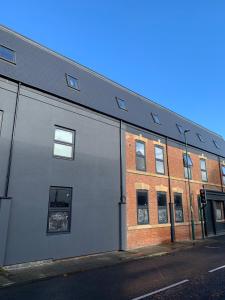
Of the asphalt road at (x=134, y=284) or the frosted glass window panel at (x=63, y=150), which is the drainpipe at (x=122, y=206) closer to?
the frosted glass window panel at (x=63, y=150)

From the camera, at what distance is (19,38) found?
13.1 meters

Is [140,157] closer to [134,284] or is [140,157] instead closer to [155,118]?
[155,118]

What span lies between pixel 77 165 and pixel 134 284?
6.60m

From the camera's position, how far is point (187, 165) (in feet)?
66.5

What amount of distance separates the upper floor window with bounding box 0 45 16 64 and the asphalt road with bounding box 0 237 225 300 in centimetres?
910

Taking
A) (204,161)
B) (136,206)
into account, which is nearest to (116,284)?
(136,206)

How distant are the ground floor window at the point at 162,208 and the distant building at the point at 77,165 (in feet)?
0.21

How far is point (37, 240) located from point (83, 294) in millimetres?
4589

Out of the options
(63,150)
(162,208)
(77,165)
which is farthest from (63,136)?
(162,208)

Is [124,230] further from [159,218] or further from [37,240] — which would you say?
[37,240]

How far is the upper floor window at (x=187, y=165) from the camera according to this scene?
20261mm

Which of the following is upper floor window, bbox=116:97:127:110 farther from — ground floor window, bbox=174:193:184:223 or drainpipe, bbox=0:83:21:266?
drainpipe, bbox=0:83:21:266

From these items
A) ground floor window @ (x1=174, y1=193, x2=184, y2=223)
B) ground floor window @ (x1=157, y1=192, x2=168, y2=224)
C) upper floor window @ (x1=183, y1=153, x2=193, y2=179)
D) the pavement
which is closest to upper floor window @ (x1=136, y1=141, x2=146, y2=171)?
ground floor window @ (x1=157, y1=192, x2=168, y2=224)

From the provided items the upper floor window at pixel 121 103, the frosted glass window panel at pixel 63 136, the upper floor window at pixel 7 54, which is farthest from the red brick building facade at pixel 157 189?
the upper floor window at pixel 7 54
